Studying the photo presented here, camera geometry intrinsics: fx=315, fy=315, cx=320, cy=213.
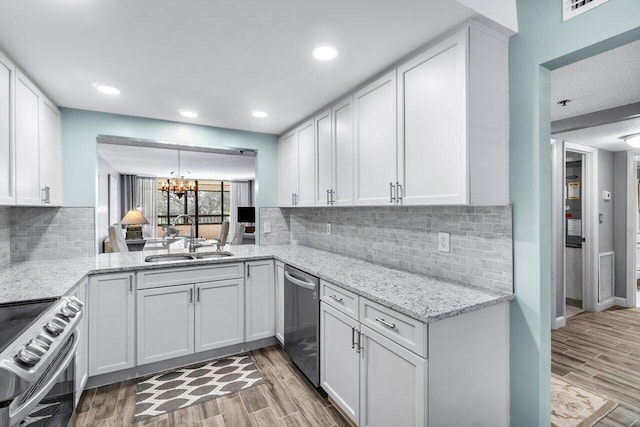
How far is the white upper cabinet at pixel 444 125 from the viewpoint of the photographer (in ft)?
5.01

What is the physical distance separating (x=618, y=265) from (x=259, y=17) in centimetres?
540

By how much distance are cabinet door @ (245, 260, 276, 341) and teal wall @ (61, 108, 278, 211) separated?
4.80 feet

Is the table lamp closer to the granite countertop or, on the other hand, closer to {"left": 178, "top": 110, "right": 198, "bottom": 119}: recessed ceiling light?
the granite countertop

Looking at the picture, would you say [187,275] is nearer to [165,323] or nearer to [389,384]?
[165,323]

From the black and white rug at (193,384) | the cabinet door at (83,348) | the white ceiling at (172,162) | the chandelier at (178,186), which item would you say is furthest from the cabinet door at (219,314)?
the chandelier at (178,186)

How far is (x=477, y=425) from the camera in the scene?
1523 millimetres

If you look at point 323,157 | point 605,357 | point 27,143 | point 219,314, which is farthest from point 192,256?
point 605,357

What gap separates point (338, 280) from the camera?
195cm

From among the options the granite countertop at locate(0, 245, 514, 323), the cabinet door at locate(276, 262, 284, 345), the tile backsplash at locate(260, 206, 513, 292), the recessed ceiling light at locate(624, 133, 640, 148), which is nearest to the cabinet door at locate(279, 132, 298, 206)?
the tile backsplash at locate(260, 206, 513, 292)

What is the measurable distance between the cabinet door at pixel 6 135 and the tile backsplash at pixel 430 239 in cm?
241

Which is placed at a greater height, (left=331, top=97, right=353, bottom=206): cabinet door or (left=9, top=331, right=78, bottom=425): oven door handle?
(left=331, top=97, right=353, bottom=206): cabinet door

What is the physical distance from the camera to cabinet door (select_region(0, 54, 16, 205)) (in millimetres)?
1759

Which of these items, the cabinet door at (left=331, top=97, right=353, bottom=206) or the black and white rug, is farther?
the cabinet door at (left=331, top=97, right=353, bottom=206)

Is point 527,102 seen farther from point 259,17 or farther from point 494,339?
point 259,17
